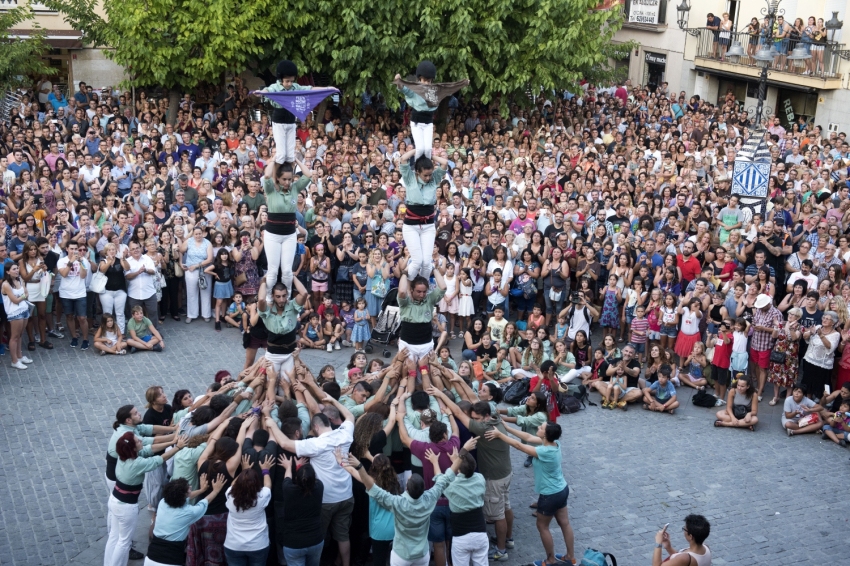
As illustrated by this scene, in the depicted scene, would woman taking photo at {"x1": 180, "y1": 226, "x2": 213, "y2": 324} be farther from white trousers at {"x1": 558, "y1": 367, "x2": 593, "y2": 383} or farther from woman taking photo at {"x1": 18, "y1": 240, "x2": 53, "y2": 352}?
white trousers at {"x1": 558, "y1": 367, "x2": 593, "y2": 383}

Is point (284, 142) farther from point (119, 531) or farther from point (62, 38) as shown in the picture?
point (62, 38)

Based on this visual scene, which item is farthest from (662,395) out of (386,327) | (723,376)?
(386,327)

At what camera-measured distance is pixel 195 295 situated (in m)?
14.9

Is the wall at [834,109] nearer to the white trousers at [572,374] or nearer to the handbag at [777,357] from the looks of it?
the handbag at [777,357]

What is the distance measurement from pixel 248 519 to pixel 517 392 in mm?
5212

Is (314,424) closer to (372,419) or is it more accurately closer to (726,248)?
(372,419)

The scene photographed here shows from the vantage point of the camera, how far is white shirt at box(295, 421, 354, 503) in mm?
8383

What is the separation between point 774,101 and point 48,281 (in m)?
20.1

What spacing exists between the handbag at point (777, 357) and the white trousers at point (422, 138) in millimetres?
5917

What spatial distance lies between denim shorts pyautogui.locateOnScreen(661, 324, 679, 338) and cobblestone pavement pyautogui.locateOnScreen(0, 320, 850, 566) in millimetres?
992

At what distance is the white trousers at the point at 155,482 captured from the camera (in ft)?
29.2

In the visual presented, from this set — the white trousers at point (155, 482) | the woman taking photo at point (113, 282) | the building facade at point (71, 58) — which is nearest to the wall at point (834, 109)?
the building facade at point (71, 58)

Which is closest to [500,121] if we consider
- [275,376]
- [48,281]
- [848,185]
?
[848,185]

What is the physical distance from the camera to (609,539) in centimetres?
954
